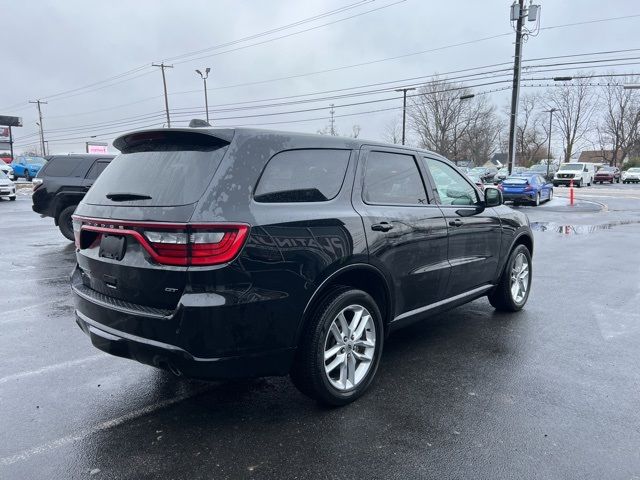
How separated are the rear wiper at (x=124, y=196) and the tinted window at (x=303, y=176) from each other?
2.31 ft

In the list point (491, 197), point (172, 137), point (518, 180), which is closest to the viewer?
point (172, 137)

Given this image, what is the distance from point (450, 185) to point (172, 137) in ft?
8.95

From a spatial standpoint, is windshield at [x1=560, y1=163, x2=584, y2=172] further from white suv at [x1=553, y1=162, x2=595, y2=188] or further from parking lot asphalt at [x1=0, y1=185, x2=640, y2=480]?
parking lot asphalt at [x1=0, y1=185, x2=640, y2=480]

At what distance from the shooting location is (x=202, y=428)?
121 inches

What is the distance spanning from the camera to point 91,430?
10.00 feet

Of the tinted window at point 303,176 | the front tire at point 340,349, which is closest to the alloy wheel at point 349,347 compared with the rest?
the front tire at point 340,349

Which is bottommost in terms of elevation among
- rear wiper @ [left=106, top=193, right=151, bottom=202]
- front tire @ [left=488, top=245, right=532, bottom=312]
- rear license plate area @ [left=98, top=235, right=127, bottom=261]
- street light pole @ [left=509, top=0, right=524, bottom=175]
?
front tire @ [left=488, top=245, right=532, bottom=312]

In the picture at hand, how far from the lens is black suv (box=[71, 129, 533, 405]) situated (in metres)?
2.66

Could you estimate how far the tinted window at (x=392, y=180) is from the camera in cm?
365

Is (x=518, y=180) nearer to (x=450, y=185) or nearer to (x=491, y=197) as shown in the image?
(x=491, y=197)

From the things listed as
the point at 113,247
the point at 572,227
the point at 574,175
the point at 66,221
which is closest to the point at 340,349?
the point at 113,247

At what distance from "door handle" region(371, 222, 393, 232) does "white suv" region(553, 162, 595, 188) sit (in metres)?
39.3

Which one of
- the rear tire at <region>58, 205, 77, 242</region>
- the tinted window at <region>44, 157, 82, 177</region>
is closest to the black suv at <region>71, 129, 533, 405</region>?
the rear tire at <region>58, 205, 77, 242</region>

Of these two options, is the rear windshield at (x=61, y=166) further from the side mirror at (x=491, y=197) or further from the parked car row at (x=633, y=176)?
the parked car row at (x=633, y=176)
